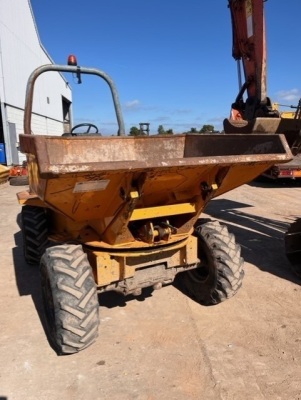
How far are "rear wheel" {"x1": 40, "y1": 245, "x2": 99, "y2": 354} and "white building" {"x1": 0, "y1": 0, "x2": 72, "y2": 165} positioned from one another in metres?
10.8

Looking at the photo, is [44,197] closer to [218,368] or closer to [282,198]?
[218,368]

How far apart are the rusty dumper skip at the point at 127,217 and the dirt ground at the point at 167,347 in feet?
0.75

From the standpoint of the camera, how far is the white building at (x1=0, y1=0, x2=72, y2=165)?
1675 centimetres

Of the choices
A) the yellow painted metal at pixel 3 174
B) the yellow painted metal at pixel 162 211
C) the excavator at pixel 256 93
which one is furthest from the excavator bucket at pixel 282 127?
the yellow painted metal at pixel 3 174

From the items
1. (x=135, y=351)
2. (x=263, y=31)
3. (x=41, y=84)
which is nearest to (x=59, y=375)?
(x=135, y=351)

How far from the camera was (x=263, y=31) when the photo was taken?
5.48 metres

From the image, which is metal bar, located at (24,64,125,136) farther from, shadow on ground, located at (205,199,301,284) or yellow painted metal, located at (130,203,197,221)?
shadow on ground, located at (205,199,301,284)

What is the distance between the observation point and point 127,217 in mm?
2859

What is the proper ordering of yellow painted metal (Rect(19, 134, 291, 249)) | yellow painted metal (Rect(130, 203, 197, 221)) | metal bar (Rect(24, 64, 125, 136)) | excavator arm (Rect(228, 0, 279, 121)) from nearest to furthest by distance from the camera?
yellow painted metal (Rect(19, 134, 291, 249)) < yellow painted metal (Rect(130, 203, 197, 221)) < metal bar (Rect(24, 64, 125, 136)) < excavator arm (Rect(228, 0, 279, 121))

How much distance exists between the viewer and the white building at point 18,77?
55.0 ft

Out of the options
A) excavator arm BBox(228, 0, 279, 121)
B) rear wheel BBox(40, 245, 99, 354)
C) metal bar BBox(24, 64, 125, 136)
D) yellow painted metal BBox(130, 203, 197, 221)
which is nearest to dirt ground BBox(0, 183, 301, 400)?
rear wheel BBox(40, 245, 99, 354)

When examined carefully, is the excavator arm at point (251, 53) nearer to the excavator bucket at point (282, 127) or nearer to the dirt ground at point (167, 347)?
the excavator bucket at point (282, 127)

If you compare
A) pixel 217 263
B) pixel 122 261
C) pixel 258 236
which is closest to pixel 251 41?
pixel 258 236

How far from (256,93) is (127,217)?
3747 mm
